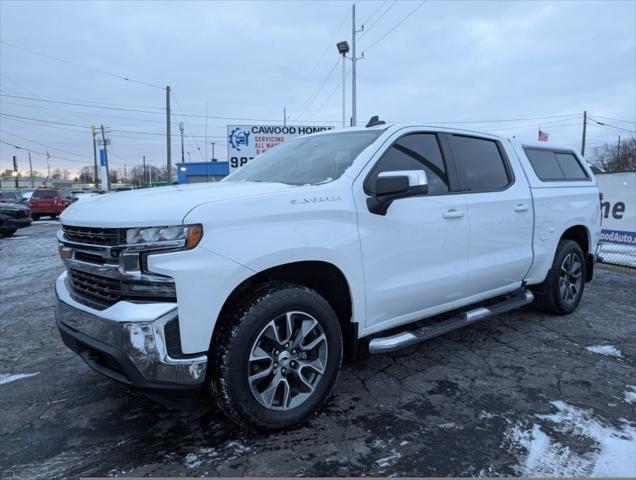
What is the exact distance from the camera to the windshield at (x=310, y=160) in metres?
3.21

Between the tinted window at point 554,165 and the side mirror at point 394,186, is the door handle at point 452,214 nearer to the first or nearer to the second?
the side mirror at point 394,186

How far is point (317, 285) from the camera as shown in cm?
299

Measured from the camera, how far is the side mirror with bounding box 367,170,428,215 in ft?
9.37

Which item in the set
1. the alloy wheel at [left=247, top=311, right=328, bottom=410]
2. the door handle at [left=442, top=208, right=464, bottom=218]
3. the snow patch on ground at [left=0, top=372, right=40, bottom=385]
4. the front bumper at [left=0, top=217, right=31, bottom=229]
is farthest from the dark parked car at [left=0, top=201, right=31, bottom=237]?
the door handle at [left=442, top=208, right=464, bottom=218]

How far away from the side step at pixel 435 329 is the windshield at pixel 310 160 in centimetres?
117

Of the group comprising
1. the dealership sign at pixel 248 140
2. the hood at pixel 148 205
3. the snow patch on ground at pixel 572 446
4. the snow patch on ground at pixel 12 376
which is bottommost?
the snow patch on ground at pixel 572 446

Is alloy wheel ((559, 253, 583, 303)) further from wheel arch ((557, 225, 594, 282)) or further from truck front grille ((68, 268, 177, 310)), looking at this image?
truck front grille ((68, 268, 177, 310))

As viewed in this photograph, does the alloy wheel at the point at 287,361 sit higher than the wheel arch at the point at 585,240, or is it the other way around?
the wheel arch at the point at 585,240

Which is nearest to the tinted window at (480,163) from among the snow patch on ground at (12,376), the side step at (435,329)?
the side step at (435,329)

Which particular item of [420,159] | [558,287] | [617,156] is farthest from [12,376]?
[617,156]

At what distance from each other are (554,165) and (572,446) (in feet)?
10.9

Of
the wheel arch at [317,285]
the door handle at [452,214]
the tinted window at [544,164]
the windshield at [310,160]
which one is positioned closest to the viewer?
the wheel arch at [317,285]

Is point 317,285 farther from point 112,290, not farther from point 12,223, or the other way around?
point 12,223

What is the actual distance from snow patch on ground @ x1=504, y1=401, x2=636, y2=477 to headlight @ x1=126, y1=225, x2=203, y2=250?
2079mm
